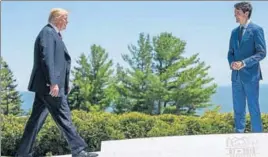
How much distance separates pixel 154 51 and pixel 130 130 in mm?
16520

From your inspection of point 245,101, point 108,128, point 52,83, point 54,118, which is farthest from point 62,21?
point 245,101

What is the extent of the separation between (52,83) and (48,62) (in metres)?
0.18

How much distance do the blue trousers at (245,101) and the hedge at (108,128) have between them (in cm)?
78

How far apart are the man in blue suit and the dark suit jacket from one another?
6.04 feet

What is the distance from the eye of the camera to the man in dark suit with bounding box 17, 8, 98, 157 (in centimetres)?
449

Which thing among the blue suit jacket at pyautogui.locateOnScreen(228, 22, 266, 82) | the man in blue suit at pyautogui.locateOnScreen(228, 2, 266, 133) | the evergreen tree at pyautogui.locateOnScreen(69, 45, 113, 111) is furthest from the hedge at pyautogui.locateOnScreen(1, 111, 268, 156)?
the evergreen tree at pyautogui.locateOnScreen(69, 45, 113, 111)

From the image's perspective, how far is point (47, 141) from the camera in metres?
5.89

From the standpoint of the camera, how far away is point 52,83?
445 centimetres

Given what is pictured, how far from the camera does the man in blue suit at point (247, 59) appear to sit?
211 inches

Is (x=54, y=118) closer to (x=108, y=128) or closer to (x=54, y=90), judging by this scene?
(x=54, y=90)

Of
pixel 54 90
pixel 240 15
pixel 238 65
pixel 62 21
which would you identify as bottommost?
pixel 54 90

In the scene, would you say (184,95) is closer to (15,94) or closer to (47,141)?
(15,94)

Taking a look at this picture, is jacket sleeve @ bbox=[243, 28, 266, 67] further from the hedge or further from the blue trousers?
the hedge

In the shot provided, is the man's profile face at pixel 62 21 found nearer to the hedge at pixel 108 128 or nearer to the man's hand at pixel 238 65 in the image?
the hedge at pixel 108 128
